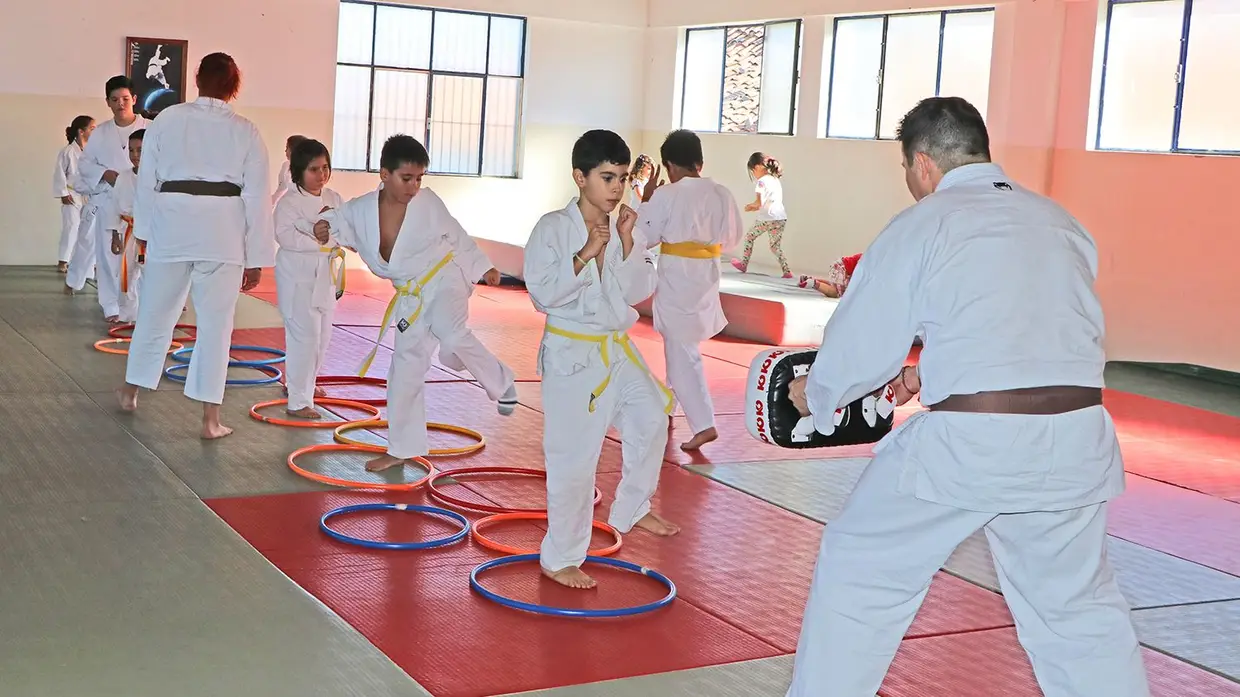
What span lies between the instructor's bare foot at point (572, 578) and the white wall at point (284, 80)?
1084cm

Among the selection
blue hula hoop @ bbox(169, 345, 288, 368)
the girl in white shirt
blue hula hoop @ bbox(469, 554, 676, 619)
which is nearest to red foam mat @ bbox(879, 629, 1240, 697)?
blue hula hoop @ bbox(469, 554, 676, 619)

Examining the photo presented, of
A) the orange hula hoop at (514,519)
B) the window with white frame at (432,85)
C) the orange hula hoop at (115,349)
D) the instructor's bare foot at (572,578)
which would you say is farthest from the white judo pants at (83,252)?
the instructor's bare foot at (572,578)

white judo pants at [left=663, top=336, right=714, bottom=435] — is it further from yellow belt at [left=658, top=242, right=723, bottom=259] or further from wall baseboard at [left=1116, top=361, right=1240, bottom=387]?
wall baseboard at [left=1116, top=361, right=1240, bottom=387]

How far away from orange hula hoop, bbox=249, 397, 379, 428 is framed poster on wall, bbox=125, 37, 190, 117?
764 centimetres

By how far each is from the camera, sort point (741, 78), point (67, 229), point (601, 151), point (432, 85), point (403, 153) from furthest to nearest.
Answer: point (432, 85) → point (741, 78) → point (67, 229) → point (403, 153) → point (601, 151)

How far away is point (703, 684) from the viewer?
346 centimetres

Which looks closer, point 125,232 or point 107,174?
point 107,174

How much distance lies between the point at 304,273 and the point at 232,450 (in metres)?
1.07

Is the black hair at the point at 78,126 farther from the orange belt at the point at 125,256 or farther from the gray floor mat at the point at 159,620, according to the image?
the gray floor mat at the point at 159,620

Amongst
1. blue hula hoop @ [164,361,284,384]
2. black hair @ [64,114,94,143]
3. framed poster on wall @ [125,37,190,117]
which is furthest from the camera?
framed poster on wall @ [125,37,190,117]

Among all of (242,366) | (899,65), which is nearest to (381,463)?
(242,366)

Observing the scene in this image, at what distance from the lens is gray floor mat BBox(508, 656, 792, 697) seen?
3361 mm

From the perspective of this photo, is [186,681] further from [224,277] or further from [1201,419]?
[1201,419]

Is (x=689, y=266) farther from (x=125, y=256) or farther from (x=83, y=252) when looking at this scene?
(x=83, y=252)
